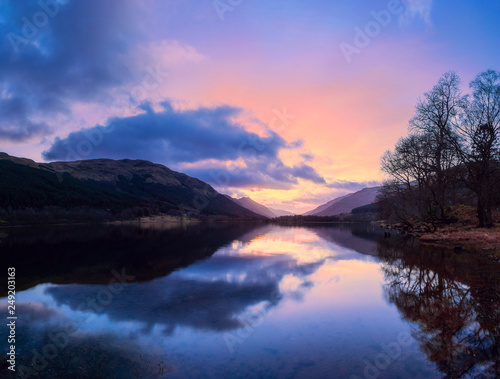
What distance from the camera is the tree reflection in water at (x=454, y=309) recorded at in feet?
25.7

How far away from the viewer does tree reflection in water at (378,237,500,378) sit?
25.7 ft

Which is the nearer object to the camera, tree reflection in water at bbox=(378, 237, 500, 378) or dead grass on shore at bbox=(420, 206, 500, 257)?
tree reflection in water at bbox=(378, 237, 500, 378)

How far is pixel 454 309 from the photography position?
11.7m

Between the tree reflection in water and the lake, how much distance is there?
5cm

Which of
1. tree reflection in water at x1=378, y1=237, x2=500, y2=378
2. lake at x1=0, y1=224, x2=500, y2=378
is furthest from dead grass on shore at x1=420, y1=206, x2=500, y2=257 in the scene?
lake at x1=0, y1=224, x2=500, y2=378

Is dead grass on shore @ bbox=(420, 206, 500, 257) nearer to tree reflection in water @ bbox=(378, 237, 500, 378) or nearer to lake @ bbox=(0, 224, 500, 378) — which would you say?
tree reflection in water @ bbox=(378, 237, 500, 378)

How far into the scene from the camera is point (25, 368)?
7.80 metres

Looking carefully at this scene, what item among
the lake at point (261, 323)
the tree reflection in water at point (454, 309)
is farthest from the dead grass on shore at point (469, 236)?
the lake at point (261, 323)

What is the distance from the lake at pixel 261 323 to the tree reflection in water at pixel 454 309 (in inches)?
1.9

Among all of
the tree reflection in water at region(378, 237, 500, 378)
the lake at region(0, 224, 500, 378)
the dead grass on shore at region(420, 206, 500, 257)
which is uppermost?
the dead grass on shore at region(420, 206, 500, 257)

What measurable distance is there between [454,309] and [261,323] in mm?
8203

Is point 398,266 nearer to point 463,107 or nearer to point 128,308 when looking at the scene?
point 128,308

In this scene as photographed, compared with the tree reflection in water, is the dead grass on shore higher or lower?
higher

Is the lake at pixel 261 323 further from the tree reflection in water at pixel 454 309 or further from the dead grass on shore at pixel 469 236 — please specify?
the dead grass on shore at pixel 469 236
